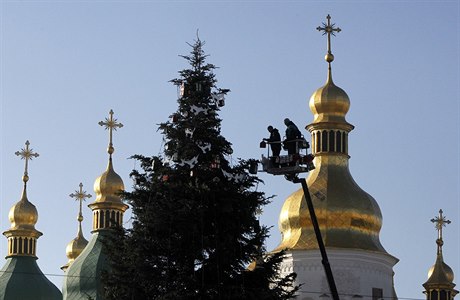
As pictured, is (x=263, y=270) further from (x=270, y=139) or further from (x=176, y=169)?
(x=270, y=139)

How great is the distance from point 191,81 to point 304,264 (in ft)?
87.1

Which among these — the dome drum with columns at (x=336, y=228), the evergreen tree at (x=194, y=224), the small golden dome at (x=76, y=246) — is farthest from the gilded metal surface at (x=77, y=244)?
the evergreen tree at (x=194, y=224)

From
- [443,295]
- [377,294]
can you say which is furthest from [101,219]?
[443,295]

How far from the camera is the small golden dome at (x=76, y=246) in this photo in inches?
3182

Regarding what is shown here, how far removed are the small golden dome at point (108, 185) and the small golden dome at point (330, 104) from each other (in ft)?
30.6

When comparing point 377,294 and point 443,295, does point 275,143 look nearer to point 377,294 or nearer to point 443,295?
point 377,294

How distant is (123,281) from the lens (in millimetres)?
37531

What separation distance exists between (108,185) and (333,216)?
11.6 metres

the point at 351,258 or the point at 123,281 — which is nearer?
the point at 123,281

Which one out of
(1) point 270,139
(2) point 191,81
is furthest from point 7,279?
(1) point 270,139

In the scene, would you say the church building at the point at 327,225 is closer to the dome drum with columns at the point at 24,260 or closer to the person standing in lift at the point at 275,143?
the dome drum with columns at the point at 24,260

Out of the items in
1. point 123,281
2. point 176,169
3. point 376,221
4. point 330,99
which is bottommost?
point 123,281

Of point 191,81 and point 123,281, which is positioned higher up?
point 191,81

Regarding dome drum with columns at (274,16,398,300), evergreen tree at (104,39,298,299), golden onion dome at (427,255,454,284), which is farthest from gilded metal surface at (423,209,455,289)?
evergreen tree at (104,39,298,299)
